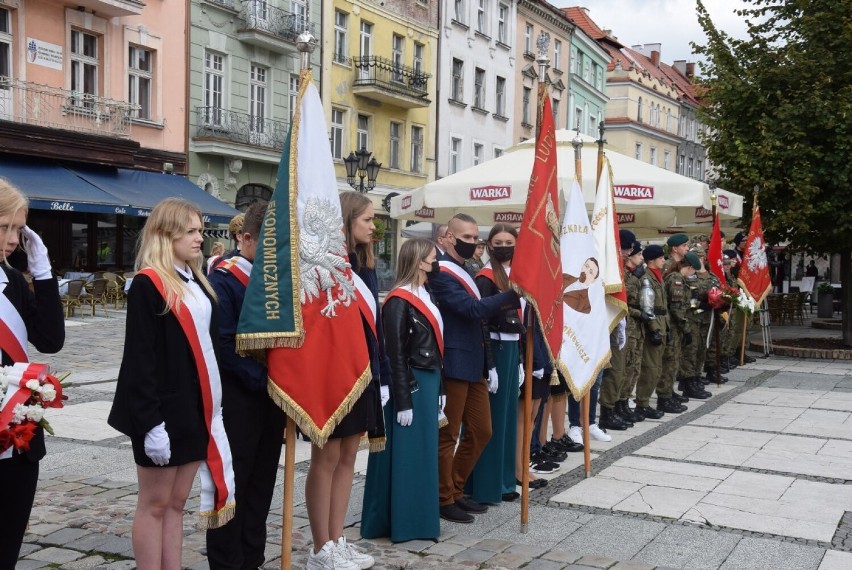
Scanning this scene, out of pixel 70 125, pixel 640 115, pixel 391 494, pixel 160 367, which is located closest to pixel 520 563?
pixel 391 494

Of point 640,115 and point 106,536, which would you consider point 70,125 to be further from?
point 640,115

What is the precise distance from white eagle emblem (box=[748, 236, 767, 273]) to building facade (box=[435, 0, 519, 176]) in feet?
73.4

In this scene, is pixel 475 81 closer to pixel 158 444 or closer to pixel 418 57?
pixel 418 57

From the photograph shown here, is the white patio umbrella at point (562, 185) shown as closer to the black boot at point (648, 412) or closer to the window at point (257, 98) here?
the black boot at point (648, 412)

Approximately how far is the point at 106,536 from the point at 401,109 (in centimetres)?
3051

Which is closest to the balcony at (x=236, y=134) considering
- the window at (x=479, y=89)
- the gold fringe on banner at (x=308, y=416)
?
the window at (x=479, y=89)

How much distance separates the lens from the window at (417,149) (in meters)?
36.0

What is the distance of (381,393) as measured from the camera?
506 centimetres

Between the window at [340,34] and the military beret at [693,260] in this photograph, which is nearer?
the military beret at [693,260]

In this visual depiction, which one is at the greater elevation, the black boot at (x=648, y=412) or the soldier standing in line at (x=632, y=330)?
the soldier standing in line at (x=632, y=330)

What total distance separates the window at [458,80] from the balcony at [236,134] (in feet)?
38.2

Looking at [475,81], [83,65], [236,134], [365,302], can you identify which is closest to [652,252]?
[365,302]

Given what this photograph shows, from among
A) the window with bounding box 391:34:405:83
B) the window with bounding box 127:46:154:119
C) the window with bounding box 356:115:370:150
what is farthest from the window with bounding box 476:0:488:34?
the window with bounding box 127:46:154:119

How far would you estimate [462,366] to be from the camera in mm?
5895
